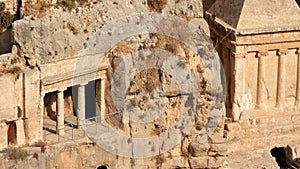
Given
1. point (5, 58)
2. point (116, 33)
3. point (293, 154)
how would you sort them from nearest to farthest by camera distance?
point (5, 58), point (116, 33), point (293, 154)

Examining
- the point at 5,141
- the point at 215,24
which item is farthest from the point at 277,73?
the point at 5,141

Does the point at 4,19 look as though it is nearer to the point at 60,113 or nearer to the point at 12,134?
the point at 60,113

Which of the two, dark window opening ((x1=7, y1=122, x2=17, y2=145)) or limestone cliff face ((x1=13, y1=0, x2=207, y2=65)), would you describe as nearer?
limestone cliff face ((x1=13, y1=0, x2=207, y2=65))

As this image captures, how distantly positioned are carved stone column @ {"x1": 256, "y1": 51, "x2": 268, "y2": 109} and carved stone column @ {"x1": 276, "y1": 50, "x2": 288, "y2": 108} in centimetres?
51

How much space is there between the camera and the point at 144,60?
3528cm

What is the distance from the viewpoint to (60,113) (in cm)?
3384

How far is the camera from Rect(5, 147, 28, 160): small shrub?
107 ft

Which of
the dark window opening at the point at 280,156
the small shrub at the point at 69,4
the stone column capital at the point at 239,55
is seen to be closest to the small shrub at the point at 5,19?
the small shrub at the point at 69,4

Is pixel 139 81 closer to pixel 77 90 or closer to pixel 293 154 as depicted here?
pixel 77 90

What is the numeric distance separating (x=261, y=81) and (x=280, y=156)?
2.71 m

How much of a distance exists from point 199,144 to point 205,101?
1.37 metres

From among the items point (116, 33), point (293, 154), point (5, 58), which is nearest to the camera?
point (5, 58)

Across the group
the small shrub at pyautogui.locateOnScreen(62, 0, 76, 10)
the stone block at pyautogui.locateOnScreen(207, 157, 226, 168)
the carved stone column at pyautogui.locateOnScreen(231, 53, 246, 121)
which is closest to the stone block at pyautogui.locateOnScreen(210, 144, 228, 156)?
the stone block at pyautogui.locateOnScreen(207, 157, 226, 168)

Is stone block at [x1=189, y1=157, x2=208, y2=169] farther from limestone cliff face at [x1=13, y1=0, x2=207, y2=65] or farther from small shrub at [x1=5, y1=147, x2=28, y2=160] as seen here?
small shrub at [x1=5, y1=147, x2=28, y2=160]
